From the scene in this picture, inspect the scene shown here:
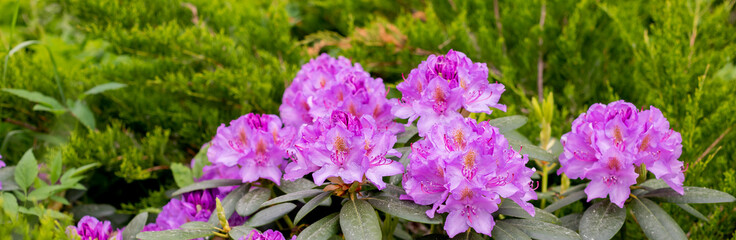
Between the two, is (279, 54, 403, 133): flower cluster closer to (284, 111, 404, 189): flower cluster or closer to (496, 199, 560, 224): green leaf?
(284, 111, 404, 189): flower cluster

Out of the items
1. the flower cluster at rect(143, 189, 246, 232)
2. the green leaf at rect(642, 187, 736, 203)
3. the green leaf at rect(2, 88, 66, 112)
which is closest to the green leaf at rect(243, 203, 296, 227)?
the flower cluster at rect(143, 189, 246, 232)

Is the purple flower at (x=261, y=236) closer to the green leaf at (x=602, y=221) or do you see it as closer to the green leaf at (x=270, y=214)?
the green leaf at (x=270, y=214)

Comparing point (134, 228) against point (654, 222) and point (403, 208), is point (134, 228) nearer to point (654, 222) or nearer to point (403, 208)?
point (403, 208)

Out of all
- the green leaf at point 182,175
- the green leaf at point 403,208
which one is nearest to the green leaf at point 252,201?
the green leaf at point 403,208

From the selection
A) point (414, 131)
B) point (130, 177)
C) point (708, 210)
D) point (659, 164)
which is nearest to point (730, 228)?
point (708, 210)

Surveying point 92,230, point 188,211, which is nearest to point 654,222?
point 188,211

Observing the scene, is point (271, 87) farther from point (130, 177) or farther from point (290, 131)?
point (290, 131)
